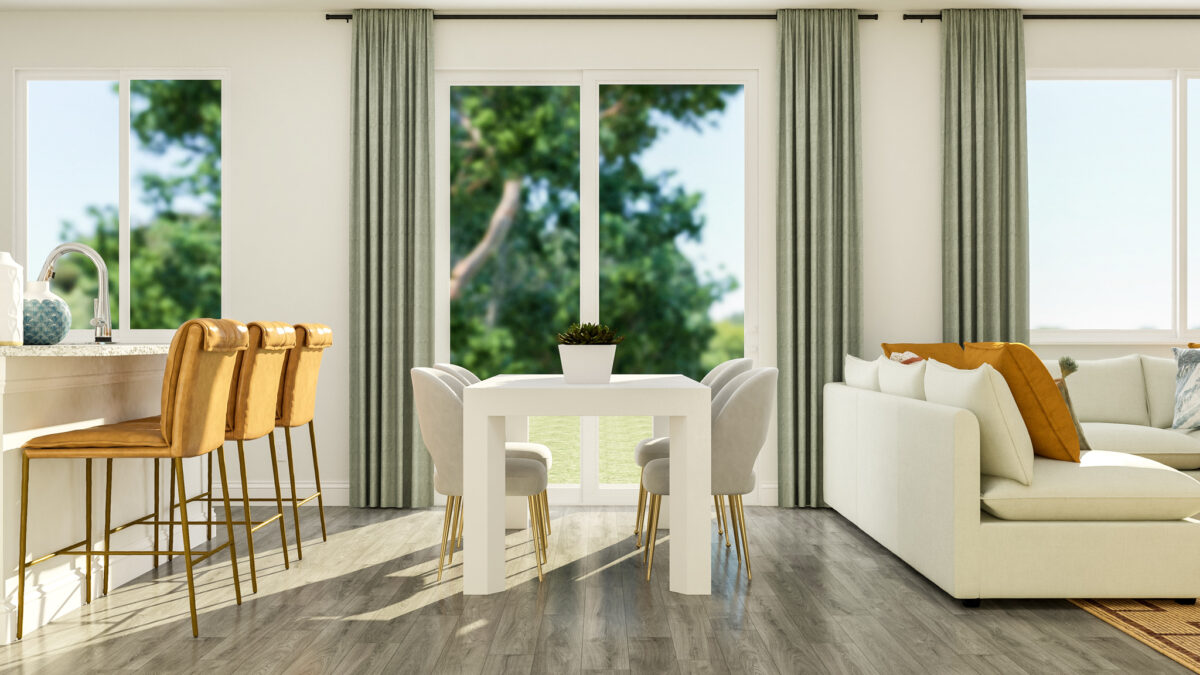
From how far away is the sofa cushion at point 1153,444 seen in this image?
151 inches

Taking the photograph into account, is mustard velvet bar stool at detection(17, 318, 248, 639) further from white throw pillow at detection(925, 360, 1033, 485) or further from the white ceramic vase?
white throw pillow at detection(925, 360, 1033, 485)

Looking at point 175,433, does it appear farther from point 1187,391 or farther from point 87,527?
point 1187,391

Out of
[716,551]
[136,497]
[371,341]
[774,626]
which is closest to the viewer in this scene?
[774,626]

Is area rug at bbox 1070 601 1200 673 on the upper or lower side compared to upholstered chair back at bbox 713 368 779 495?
lower

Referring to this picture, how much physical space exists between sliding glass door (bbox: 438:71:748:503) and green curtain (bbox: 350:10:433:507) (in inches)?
9.7

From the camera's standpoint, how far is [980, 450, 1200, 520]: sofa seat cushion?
9.48ft

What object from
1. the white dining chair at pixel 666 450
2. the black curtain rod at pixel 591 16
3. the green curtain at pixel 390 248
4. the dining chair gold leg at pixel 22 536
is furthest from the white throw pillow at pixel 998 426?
the dining chair gold leg at pixel 22 536

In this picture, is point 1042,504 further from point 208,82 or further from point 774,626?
point 208,82

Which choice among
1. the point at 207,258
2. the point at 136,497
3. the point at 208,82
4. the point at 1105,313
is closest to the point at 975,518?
the point at 1105,313

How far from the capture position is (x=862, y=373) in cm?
416

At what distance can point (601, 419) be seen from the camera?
4980 millimetres

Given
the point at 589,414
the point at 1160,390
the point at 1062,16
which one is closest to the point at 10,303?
the point at 589,414

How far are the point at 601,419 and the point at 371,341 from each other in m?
1.42

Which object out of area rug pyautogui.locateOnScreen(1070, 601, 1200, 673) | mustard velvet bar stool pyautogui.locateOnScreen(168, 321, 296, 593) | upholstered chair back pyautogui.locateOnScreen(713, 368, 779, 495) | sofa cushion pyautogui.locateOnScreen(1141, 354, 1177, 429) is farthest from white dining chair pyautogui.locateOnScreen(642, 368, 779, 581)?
sofa cushion pyautogui.locateOnScreen(1141, 354, 1177, 429)
